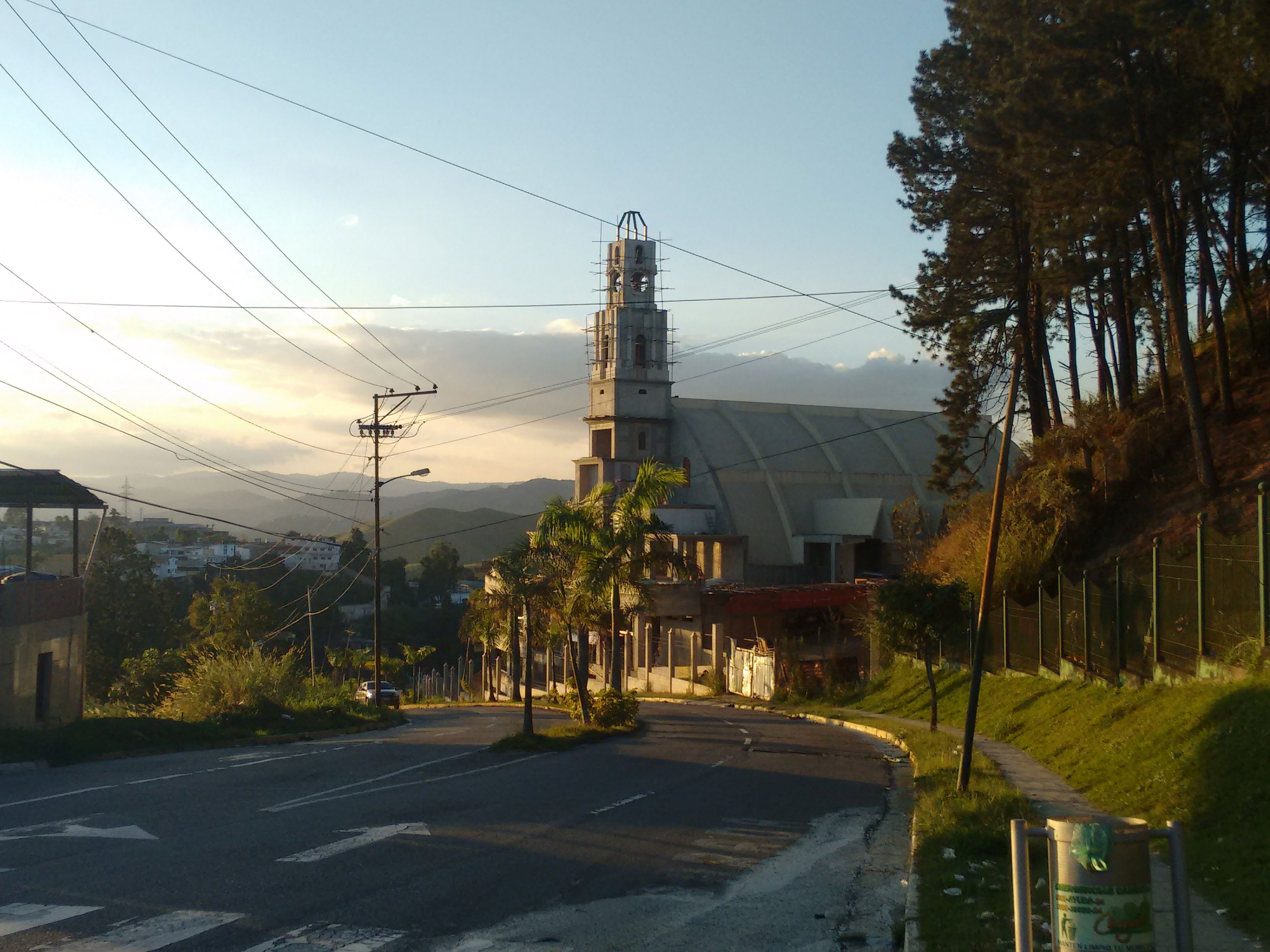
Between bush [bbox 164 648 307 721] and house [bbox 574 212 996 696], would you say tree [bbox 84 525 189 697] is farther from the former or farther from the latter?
bush [bbox 164 648 307 721]

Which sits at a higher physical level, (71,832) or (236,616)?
(236,616)

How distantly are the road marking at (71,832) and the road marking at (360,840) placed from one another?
1963mm

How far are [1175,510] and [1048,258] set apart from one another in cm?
671

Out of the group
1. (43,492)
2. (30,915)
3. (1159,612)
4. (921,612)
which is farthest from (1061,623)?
(43,492)

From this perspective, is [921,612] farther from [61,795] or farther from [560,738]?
[61,795]

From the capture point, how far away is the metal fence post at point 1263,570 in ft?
43.0

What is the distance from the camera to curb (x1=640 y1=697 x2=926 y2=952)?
746cm

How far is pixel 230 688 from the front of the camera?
28078 mm

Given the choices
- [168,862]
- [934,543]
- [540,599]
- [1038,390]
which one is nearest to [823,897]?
[168,862]

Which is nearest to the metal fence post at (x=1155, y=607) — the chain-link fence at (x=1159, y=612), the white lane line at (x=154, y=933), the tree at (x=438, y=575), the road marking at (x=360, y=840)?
the chain-link fence at (x=1159, y=612)

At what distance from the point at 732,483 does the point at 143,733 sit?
44.3 meters

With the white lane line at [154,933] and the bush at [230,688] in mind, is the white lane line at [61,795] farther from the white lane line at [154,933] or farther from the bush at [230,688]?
the bush at [230,688]

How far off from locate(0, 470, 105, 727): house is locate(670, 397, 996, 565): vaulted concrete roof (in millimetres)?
39900

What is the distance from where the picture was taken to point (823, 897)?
929 cm
